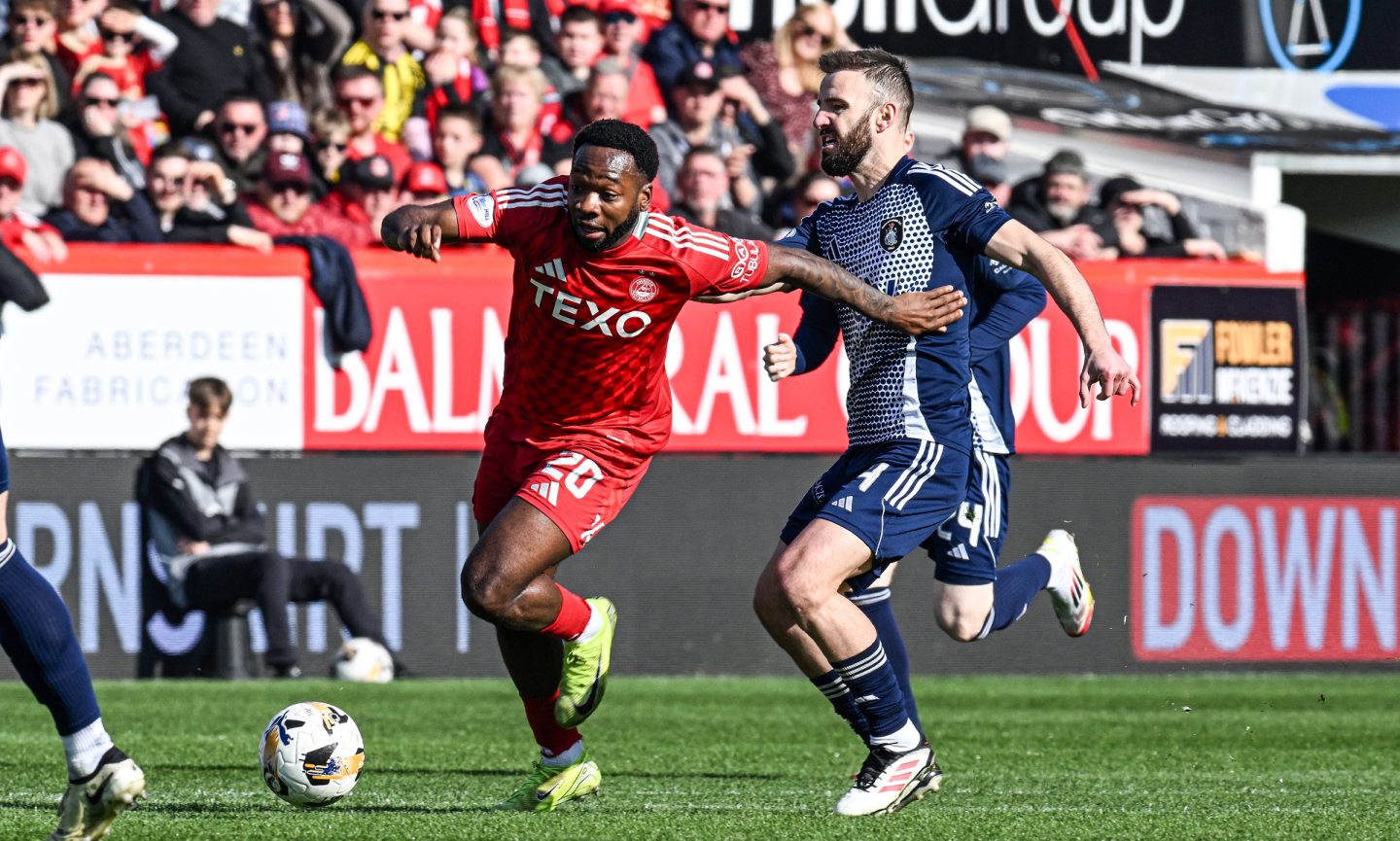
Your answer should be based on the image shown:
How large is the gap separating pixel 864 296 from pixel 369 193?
7.82 m

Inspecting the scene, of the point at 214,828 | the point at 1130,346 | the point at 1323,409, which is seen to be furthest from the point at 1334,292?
the point at 214,828

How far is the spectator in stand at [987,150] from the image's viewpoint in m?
14.3

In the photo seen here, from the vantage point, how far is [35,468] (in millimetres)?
11852

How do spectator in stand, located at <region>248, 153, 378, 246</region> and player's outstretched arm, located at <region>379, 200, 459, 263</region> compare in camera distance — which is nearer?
player's outstretched arm, located at <region>379, 200, 459, 263</region>

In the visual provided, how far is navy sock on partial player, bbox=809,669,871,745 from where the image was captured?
6328mm

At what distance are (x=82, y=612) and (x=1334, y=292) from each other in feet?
31.3

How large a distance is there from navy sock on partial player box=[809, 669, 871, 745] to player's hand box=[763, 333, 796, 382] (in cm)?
93

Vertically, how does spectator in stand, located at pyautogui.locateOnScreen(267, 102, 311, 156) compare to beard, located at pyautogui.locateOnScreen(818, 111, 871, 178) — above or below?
above

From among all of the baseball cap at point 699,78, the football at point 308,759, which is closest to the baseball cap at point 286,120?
the baseball cap at point 699,78

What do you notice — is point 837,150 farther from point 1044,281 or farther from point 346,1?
point 346,1

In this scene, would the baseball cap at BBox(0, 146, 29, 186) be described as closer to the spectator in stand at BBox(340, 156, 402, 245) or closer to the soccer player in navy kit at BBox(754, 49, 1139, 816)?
the spectator in stand at BBox(340, 156, 402, 245)

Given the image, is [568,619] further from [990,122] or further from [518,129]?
[990,122]

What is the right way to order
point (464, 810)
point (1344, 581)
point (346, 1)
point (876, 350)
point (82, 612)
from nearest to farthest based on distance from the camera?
point (464, 810)
point (876, 350)
point (82, 612)
point (1344, 581)
point (346, 1)

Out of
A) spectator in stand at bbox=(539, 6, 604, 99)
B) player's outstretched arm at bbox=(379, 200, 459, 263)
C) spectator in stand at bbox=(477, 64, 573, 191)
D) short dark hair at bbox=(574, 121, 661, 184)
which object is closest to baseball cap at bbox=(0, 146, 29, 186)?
spectator in stand at bbox=(477, 64, 573, 191)
